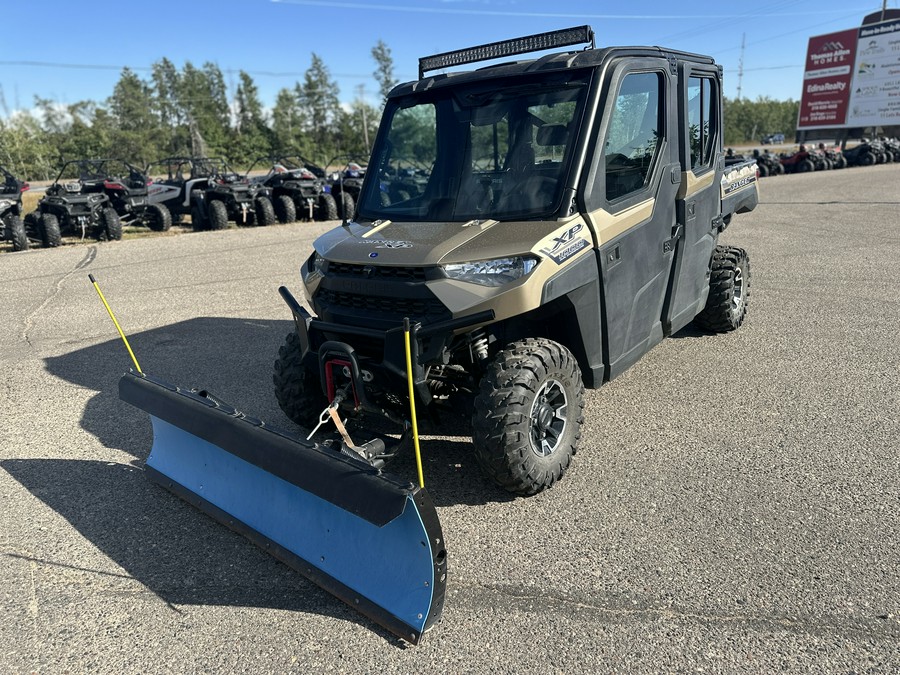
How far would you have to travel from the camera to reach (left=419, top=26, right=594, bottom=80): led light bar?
4023 mm

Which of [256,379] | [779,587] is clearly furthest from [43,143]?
[779,587]

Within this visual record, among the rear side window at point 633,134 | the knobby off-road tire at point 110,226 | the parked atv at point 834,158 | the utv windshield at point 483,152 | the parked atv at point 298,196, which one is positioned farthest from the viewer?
the parked atv at point 834,158

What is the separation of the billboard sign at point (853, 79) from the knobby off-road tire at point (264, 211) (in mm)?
40581

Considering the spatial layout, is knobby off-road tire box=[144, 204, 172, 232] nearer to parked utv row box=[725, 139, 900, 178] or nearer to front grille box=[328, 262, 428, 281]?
front grille box=[328, 262, 428, 281]

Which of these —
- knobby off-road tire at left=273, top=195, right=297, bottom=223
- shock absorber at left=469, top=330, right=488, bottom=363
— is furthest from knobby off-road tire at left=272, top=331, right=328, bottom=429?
knobby off-road tire at left=273, top=195, right=297, bottom=223

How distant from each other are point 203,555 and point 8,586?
2.96 feet

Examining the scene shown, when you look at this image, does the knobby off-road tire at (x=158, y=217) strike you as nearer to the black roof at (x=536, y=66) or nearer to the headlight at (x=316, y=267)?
the black roof at (x=536, y=66)

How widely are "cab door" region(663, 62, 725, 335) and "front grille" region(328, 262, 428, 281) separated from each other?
2.21 meters

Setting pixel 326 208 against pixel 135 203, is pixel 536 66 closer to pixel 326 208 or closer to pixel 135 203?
pixel 326 208

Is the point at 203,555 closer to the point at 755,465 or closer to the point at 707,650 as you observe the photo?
the point at 707,650

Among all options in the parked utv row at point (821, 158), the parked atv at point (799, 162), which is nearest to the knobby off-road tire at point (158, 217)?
the parked utv row at point (821, 158)

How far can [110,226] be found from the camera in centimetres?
1508

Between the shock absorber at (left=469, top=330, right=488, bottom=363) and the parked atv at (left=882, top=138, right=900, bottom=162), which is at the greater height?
the shock absorber at (left=469, top=330, right=488, bottom=363)

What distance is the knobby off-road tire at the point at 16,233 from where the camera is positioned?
13.9 meters
